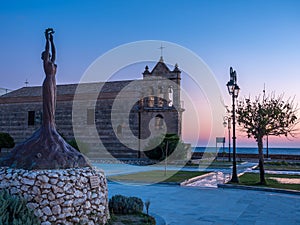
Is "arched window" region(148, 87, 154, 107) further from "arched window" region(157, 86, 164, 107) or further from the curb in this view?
the curb

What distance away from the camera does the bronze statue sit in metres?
6.37

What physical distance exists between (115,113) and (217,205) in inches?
926

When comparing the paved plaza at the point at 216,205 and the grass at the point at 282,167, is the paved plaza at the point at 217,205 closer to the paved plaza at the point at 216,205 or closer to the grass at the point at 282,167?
the paved plaza at the point at 216,205

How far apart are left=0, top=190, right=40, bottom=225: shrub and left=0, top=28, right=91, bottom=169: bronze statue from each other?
2.68 ft

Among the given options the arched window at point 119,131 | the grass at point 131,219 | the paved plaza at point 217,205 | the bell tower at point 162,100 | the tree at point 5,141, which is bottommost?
the paved plaza at point 217,205

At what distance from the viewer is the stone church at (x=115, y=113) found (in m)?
31.3

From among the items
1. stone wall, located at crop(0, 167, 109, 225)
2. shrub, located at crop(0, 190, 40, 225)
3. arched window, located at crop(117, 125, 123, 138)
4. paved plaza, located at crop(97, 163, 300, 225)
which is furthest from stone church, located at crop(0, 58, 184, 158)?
shrub, located at crop(0, 190, 40, 225)

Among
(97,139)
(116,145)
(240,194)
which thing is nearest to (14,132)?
(97,139)

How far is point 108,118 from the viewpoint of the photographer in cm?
3312

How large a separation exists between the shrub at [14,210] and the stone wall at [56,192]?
0.72ft

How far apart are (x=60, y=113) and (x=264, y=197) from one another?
27.9 metres

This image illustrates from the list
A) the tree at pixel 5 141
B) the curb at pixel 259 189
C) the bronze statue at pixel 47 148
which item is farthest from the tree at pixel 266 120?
the tree at pixel 5 141

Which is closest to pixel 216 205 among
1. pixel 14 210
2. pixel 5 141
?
pixel 14 210

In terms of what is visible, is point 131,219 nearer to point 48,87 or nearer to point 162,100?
point 48,87
